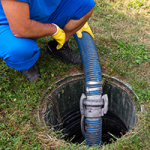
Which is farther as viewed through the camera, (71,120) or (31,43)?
(71,120)

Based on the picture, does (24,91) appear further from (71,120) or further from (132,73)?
(132,73)

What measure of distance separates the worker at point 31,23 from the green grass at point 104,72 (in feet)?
0.91

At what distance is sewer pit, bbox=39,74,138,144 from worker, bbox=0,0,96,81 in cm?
41

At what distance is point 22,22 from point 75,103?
5.57ft

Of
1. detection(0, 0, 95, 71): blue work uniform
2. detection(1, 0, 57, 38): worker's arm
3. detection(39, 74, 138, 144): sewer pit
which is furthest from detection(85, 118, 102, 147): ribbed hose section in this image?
detection(1, 0, 57, 38): worker's arm

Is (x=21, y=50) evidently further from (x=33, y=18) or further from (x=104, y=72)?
(x=104, y=72)

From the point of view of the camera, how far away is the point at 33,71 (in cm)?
217

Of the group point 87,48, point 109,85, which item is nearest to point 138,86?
point 109,85

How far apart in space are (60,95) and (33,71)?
53 centimetres

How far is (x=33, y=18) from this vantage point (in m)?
1.62

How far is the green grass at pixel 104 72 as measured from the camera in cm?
160

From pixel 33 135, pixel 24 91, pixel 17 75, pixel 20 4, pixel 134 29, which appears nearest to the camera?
pixel 20 4

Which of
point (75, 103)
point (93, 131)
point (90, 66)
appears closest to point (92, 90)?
point (90, 66)

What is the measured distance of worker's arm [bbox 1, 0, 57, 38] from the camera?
1.23 meters
